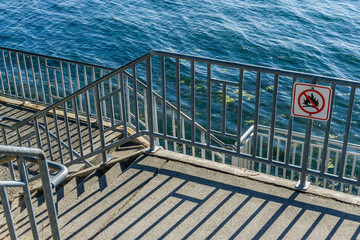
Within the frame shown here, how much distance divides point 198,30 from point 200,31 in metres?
0.21

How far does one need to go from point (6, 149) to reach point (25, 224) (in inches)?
115

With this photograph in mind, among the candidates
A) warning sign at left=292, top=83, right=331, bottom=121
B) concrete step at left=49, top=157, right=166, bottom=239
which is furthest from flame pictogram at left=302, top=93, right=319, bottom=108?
concrete step at left=49, top=157, right=166, bottom=239

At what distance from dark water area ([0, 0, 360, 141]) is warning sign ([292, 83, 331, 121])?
374 inches

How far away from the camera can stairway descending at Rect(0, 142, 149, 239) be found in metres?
4.88

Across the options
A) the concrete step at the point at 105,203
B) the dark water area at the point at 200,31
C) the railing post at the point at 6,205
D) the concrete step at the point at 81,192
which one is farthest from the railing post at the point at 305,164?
the dark water area at the point at 200,31

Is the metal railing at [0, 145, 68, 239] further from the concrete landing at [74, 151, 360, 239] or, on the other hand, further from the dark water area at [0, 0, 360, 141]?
the dark water area at [0, 0, 360, 141]

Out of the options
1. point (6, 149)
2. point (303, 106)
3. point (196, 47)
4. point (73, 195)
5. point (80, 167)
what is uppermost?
point (6, 149)

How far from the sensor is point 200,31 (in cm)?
1995

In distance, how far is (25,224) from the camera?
204 inches

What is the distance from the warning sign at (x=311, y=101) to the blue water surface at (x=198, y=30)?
12199 mm

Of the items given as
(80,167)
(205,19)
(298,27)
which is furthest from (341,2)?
(80,167)

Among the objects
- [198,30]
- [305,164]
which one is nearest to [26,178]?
[305,164]

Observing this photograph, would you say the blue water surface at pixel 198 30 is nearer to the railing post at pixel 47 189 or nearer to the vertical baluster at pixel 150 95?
the vertical baluster at pixel 150 95

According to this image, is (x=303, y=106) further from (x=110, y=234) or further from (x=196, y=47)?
(x=196, y=47)
